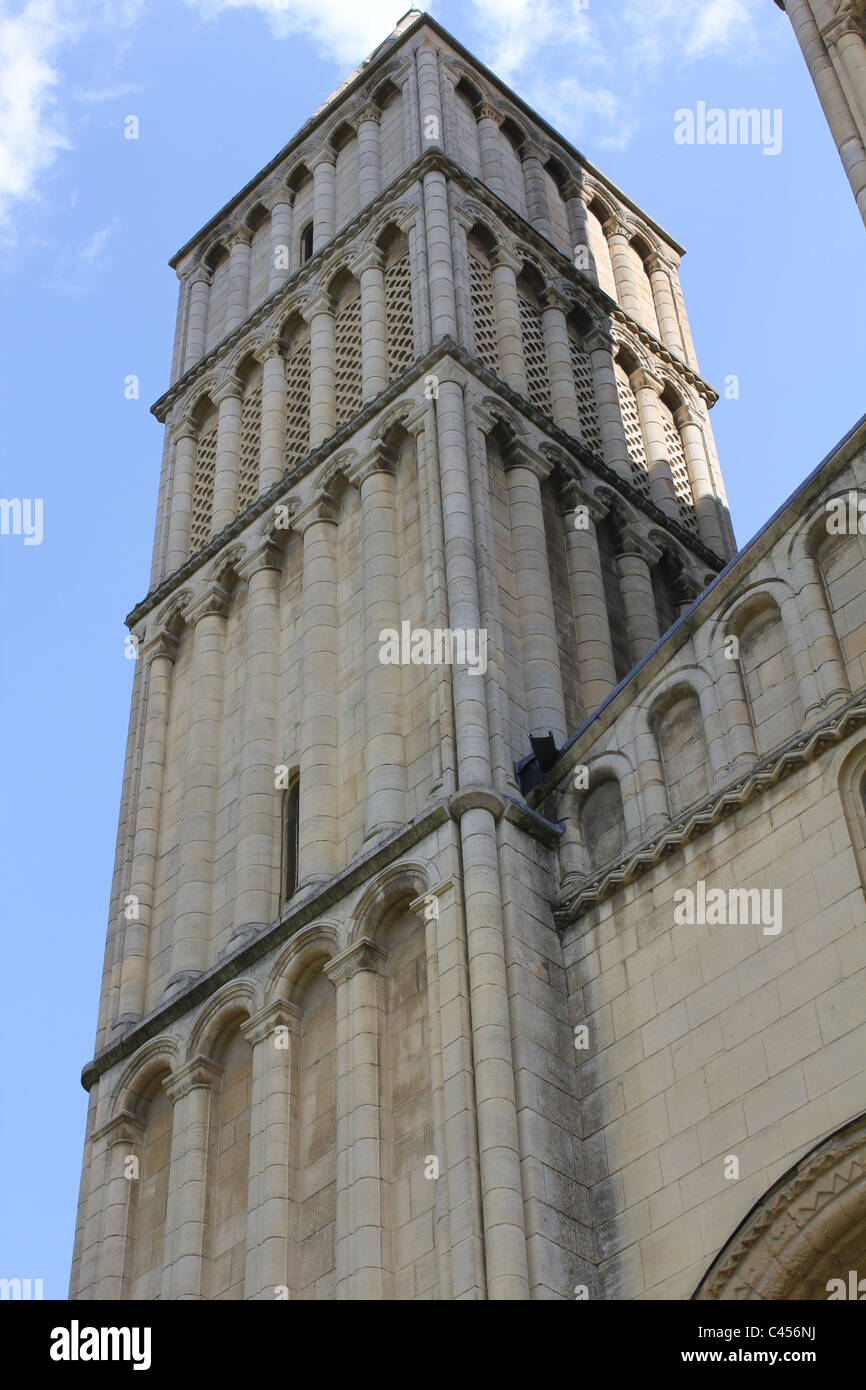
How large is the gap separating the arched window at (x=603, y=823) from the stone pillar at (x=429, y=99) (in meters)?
13.8

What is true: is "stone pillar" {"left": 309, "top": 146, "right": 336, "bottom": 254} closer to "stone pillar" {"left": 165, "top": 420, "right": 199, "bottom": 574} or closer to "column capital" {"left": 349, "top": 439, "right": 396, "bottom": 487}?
"stone pillar" {"left": 165, "top": 420, "right": 199, "bottom": 574}

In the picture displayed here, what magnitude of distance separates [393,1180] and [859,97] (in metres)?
15.3

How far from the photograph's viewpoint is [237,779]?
981 inches

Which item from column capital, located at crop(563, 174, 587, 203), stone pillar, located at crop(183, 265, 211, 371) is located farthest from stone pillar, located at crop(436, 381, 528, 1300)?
column capital, located at crop(563, 174, 587, 203)

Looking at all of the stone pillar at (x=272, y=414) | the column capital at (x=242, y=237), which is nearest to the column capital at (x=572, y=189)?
the column capital at (x=242, y=237)

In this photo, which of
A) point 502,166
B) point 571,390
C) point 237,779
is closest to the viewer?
point 237,779

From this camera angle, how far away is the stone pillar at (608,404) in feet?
98.2

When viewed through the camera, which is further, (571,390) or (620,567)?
(571,390)

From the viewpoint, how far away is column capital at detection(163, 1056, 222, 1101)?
2141 cm
